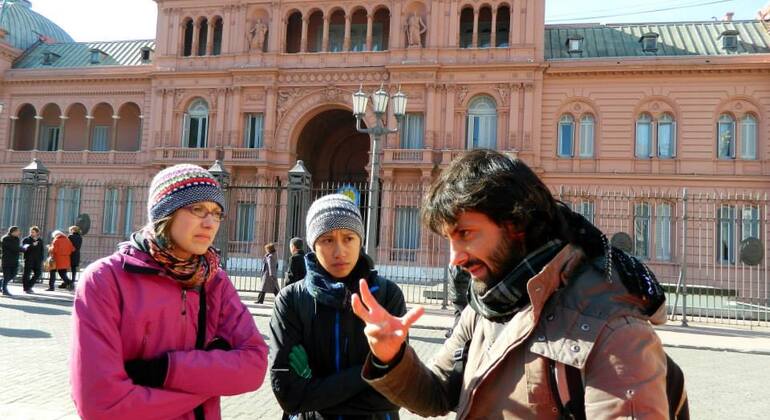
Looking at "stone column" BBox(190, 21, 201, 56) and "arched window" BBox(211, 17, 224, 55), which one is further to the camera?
"arched window" BBox(211, 17, 224, 55)

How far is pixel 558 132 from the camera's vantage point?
25.3 metres

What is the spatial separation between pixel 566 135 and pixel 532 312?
25.5 metres

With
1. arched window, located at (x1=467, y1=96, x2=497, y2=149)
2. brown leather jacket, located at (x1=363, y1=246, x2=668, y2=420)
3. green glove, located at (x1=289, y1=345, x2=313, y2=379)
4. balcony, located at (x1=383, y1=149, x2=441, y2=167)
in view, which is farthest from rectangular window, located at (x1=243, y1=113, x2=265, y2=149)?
brown leather jacket, located at (x1=363, y1=246, x2=668, y2=420)

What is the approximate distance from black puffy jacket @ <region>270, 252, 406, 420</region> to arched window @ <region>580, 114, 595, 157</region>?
80.2 feet

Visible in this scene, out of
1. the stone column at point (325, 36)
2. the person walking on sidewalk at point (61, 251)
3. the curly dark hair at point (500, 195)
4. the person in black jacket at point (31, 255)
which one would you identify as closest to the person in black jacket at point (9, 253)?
the person in black jacket at point (31, 255)

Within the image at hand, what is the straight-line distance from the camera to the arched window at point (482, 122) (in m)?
25.4

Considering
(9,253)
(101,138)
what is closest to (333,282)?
(9,253)

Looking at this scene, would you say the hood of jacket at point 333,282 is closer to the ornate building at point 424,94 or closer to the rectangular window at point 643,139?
the ornate building at point 424,94

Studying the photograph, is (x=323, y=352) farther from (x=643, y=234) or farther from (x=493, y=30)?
(x=493, y=30)

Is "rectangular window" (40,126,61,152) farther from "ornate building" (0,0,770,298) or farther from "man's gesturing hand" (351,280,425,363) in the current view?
"man's gesturing hand" (351,280,425,363)

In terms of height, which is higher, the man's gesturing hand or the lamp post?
the lamp post

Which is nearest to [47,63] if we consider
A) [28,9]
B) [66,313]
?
[28,9]

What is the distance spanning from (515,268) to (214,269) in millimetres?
1458

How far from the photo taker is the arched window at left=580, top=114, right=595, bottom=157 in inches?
993
